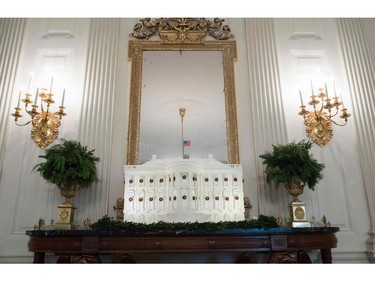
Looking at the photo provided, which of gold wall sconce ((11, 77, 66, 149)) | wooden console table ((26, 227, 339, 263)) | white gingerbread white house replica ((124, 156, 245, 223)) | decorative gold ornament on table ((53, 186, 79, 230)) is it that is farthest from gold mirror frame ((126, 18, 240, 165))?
wooden console table ((26, 227, 339, 263))

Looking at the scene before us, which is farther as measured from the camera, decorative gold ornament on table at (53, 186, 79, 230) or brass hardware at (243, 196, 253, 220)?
brass hardware at (243, 196, 253, 220)

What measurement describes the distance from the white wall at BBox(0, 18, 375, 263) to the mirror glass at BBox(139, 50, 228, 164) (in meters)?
0.27

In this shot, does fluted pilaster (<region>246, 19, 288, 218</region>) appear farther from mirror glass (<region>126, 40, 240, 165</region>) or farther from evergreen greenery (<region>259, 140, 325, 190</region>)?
evergreen greenery (<region>259, 140, 325, 190</region>)

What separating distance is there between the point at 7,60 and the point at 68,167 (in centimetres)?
203

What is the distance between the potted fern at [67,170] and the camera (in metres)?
2.89

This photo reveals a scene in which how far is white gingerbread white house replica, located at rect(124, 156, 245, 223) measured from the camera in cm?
292

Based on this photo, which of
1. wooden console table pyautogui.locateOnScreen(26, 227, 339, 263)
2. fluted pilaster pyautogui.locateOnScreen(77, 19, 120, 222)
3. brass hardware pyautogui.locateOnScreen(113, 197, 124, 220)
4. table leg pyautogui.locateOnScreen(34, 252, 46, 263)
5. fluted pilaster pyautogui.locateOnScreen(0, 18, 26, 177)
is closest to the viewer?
wooden console table pyautogui.locateOnScreen(26, 227, 339, 263)

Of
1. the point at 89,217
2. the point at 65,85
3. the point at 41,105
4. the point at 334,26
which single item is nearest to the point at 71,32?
the point at 65,85

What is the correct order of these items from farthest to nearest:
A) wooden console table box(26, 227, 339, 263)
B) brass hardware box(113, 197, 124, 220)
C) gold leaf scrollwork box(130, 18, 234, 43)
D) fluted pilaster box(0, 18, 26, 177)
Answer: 1. gold leaf scrollwork box(130, 18, 234, 43)
2. fluted pilaster box(0, 18, 26, 177)
3. brass hardware box(113, 197, 124, 220)
4. wooden console table box(26, 227, 339, 263)

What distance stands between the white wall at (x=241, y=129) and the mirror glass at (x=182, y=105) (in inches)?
10.7

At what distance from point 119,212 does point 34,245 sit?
89 cm

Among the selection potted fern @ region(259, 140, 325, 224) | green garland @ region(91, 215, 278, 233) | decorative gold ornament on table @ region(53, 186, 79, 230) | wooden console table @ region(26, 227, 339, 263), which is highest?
potted fern @ region(259, 140, 325, 224)

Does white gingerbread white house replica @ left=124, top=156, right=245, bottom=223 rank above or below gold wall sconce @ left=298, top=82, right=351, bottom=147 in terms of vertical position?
below

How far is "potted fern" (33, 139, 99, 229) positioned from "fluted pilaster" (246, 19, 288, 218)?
197 centimetres
